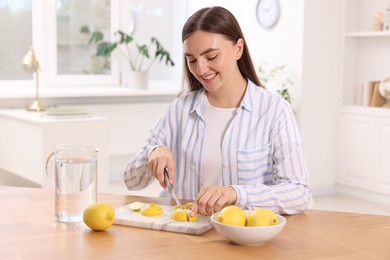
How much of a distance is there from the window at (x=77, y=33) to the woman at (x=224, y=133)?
350 cm

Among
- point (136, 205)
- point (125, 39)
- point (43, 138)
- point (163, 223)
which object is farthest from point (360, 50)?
point (163, 223)

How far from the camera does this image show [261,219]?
4.95ft

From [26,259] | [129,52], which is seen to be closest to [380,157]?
Answer: [129,52]

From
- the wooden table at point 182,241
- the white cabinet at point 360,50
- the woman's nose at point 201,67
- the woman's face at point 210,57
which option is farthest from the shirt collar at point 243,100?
the white cabinet at point 360,50

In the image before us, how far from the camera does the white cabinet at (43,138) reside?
13.8 feet

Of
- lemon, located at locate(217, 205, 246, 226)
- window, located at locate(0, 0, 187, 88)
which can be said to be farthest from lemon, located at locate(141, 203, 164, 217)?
window, located at locate(0, 0, 187, 88)

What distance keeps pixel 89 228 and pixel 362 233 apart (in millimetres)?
661

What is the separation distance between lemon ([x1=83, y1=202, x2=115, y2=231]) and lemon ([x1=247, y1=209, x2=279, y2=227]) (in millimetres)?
338

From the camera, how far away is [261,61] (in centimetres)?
557

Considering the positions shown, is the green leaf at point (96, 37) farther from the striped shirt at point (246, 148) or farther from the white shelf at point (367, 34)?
the striped shirt at point (246, 148)

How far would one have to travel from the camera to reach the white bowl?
1458 millimetres

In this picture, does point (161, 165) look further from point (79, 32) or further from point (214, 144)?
point (79, 32)

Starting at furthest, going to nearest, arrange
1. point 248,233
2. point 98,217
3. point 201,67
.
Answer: point 201,67
point 98,217
point 248,233

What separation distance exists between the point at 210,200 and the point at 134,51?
4497mm
